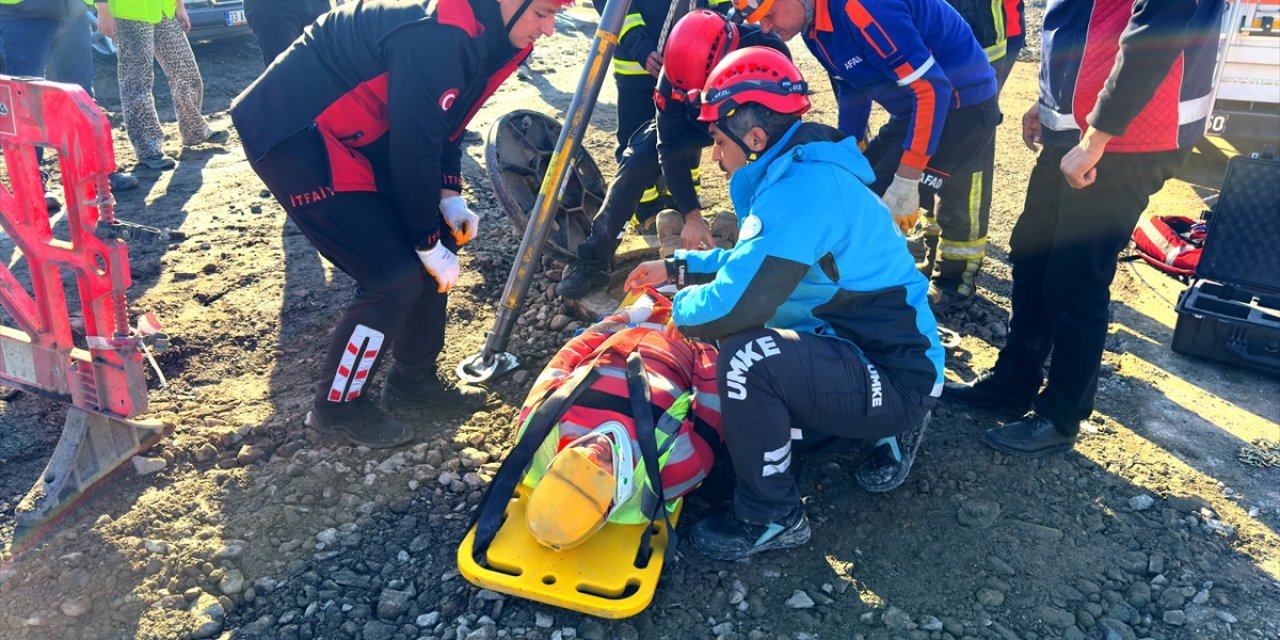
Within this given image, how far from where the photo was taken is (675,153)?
432 centimetres

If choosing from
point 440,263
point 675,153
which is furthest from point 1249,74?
point 440,263

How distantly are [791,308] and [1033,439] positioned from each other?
49.3 inches

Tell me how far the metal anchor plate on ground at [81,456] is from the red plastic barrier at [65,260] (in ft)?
0.30

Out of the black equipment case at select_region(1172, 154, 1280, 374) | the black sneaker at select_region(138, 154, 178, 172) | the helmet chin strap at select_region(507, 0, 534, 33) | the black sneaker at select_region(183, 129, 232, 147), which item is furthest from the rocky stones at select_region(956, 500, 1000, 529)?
the black sneaker at select_region(183, 129, 232, 147)

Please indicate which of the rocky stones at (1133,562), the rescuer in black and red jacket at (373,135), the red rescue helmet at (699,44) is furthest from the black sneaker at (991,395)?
the rescuer in black and red jacket at (373,135)

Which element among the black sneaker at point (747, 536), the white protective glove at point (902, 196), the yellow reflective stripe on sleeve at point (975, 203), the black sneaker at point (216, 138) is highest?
the white protective glove at point (902, 196)

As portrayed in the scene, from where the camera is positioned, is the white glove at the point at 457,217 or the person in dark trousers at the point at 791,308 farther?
the white glove at the point at 457,217

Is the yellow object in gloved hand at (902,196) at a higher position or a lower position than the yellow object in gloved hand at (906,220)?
higher

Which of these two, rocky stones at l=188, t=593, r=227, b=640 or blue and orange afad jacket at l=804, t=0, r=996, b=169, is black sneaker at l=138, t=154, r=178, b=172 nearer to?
rocky stones at l=188, t=593, r=227, b=640

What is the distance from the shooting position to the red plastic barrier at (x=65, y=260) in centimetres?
294

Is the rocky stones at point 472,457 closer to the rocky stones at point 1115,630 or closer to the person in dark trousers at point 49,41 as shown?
the rocky stones at point 1115,630

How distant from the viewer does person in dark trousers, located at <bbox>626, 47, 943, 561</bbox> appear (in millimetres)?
2803

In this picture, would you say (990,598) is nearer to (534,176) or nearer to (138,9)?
(534,176)

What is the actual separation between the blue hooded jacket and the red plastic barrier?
1.88 meters
